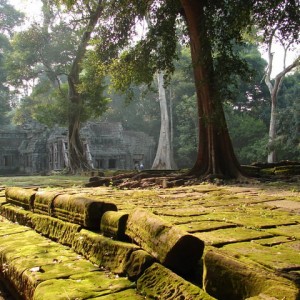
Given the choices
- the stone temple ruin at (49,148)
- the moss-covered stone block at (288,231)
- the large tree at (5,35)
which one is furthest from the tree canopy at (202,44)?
the large tree at (5,35)

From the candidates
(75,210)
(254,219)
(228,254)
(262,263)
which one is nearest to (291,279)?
(262,263)

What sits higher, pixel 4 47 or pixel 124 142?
pixel 4 47

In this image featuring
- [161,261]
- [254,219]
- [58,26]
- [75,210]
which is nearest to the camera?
[161,261]

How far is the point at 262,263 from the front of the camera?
1854 mm

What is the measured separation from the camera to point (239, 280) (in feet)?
5.69

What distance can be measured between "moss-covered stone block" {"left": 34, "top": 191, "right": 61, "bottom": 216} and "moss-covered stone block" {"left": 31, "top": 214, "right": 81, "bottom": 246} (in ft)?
0.28

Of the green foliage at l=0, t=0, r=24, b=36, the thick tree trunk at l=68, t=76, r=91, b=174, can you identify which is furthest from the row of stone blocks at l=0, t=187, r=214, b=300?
the green foliage at l=0, t=0, r=24, b=36

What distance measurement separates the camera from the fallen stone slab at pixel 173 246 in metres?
2.21

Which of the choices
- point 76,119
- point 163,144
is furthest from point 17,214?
point 163,144

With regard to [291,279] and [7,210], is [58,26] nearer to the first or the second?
[7,210]

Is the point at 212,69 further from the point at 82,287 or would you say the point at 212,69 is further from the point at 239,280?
the point at 239,280

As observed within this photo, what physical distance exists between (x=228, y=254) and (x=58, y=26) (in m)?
33.0

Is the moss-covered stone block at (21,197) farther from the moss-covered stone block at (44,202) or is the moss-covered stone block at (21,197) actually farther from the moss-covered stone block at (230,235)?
the moss-covered stone block at (230,235)

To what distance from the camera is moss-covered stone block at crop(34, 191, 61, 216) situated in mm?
4114
